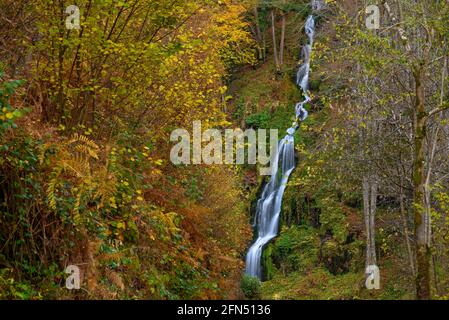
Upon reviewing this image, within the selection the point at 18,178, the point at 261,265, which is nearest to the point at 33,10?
the point at 18,178

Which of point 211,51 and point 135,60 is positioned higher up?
point 211,51

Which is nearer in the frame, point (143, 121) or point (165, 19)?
point (165, 19)

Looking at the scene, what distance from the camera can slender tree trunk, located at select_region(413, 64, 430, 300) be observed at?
8.45 meters

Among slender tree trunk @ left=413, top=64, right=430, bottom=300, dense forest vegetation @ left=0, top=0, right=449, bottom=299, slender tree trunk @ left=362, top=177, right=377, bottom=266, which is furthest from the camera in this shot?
slender tree trunk @ left=362, top=177, right=377, bottom=266

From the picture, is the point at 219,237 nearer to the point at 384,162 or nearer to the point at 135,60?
the point at 384,162

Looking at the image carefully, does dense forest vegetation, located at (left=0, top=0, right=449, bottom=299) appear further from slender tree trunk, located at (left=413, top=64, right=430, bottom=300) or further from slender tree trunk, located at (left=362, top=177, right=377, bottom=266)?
slender tree trunk, located at (left=362, top=177, right=377, bottom=266)

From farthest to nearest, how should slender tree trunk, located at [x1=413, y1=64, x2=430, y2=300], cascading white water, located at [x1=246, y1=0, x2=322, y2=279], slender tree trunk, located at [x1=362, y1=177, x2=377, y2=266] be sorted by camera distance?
cascading white water, located at [x1=246, y1=0, x2=322, y2=279]
slender tree trunk, located at [x1=362, y1=177, x2=377, y2=266]
slender tree trunk, located at [x1=413, y1=64, x2=430, y2=300]

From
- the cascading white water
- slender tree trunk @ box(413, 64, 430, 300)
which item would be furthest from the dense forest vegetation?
the cascading white water

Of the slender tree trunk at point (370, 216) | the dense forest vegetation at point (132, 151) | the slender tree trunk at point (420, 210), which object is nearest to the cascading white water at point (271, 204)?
the slender tree trunk at point (370, 216)

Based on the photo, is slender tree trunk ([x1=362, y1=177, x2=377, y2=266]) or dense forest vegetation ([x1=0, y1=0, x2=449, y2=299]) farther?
slender tree trunk ([x1=362, y1=177, x2=377, y2=266])

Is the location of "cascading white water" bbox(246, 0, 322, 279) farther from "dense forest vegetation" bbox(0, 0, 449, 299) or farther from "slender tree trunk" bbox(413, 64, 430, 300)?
"slender tree trunk" bbox(413, 64, 430, 300)
